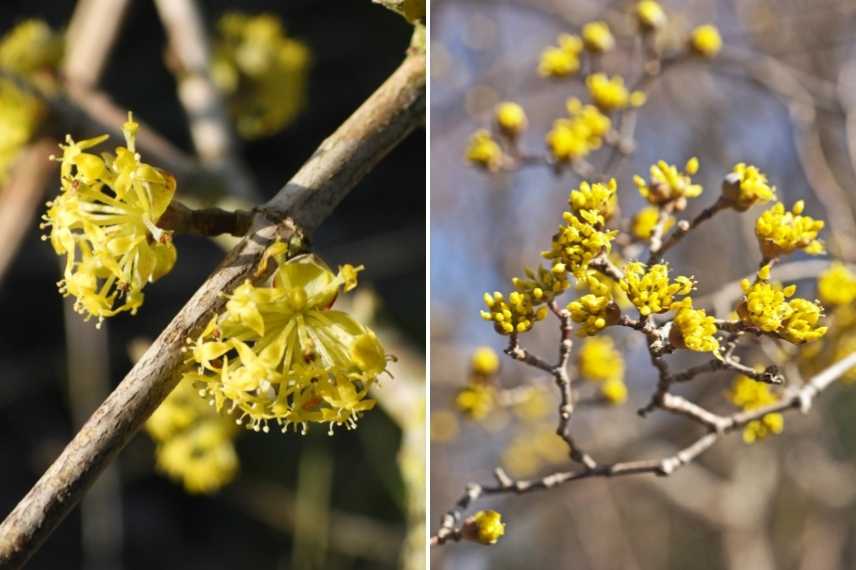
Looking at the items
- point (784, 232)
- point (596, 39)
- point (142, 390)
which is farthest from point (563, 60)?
point (142, 390)

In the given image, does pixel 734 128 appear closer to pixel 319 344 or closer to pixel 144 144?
pixel 144 144

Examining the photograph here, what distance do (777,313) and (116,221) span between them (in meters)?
0.55

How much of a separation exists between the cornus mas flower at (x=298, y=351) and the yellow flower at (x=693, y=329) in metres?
0.24

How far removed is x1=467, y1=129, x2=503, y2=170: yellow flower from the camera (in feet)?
4.55

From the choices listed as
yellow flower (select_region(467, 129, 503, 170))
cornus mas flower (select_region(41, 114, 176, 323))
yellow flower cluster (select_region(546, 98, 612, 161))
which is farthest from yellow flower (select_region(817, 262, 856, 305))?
cornus mas flower (select_region(41, 114, 176, 323))

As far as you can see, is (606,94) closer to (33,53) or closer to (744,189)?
(744,189)

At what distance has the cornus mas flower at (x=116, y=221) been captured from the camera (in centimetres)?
85

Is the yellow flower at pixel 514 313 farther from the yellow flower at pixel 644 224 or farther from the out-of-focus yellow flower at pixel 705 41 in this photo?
the out-of-focus yellow flower at pixel 705 41

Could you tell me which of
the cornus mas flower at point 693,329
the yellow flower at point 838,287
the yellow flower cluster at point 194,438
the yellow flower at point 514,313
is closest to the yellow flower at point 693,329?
the cornus mas flower at point 693,329

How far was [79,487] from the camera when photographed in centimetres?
79

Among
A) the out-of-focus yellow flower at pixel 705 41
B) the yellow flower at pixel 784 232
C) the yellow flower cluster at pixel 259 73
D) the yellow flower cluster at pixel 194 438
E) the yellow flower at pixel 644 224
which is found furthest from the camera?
the yellow flower cluster at pixel 259 73

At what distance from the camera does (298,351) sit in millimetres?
874

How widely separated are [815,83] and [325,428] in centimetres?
129

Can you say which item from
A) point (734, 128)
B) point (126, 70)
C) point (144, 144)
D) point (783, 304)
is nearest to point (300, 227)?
point (783, 304)
